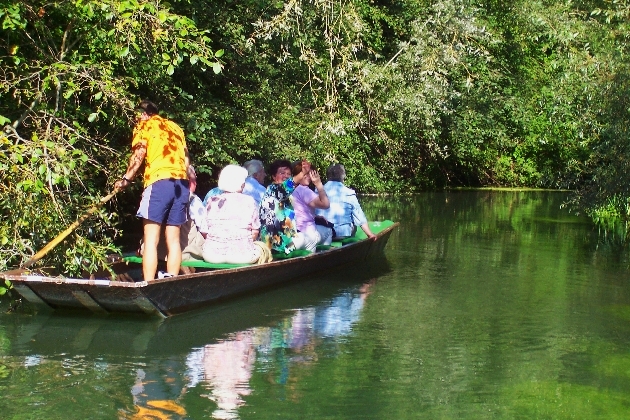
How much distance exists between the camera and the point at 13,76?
7133 millimetres

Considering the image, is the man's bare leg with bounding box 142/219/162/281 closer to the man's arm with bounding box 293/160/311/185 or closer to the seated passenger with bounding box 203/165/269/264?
the seated passenger with bounding box 203/165/269/264

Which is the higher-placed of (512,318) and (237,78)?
(237,78)

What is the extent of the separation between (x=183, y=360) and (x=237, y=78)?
6076 millimetres

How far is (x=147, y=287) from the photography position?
22.5ft

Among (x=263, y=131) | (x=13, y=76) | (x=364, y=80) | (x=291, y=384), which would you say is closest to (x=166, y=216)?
(x=13, y=76)

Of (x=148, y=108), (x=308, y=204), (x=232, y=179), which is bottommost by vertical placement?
Result: (x=308, y=204)

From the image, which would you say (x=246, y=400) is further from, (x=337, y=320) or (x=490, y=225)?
(x=490, y=225)

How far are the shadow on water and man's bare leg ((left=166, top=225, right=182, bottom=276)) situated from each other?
37 centimetres

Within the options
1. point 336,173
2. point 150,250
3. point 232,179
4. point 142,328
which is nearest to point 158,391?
point 142,328

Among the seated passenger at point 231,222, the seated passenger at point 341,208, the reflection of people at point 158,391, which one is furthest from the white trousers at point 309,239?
the reflection of people at point 158,391

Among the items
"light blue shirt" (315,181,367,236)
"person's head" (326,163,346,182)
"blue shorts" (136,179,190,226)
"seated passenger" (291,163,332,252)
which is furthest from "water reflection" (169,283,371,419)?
"person's head" (326,163,346,182)

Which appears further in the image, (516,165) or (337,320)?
(516,165)

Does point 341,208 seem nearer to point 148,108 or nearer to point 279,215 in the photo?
point 279,215

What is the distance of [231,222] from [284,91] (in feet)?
15.7
